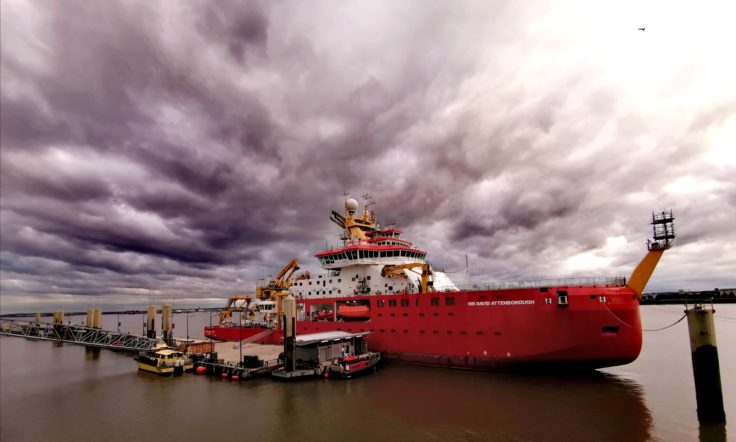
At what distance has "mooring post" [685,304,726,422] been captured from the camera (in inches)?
727

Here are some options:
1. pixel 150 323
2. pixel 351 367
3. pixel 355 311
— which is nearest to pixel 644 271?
pixel 351 367

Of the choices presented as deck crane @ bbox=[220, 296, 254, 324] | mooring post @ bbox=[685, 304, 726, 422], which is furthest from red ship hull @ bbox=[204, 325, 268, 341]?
mooring post @ bbox=[685, 304, 726, 422]

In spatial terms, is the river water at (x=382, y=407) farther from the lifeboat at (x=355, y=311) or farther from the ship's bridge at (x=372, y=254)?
the ship's bridge at (x=372, y=254)

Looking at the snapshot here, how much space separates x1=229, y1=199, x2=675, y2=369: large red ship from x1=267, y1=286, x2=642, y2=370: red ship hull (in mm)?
68

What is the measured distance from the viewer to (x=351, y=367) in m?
29.1

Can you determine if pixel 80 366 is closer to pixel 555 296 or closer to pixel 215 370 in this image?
pixel 215 370

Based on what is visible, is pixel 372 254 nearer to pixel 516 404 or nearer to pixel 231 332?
pixel 516 404

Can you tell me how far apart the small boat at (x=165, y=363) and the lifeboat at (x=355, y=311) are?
51.1 feet

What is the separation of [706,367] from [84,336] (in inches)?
2667

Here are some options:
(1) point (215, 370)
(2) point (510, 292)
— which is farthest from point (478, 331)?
(1) point (215, 370)

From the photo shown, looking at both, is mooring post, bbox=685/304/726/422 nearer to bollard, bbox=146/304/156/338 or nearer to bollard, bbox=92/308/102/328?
bollard, bbox=146/304/156/338

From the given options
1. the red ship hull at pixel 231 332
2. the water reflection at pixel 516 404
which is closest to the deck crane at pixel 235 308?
the red ship hull at pixel 231 332

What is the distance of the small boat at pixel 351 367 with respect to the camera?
28703mm

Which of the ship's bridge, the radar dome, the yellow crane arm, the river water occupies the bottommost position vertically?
the river water
